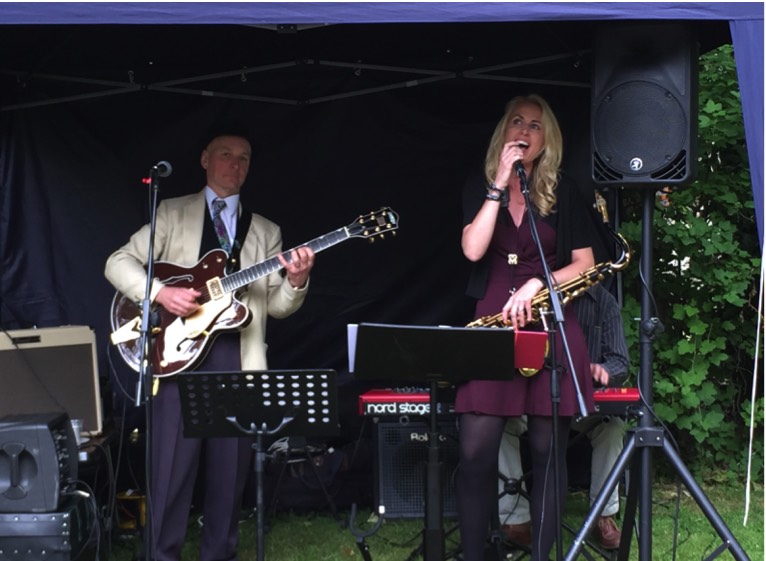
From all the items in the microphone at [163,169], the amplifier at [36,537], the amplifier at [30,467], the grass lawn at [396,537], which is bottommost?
the grass lawn at [396,537]

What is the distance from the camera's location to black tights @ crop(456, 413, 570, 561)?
14.3 feet

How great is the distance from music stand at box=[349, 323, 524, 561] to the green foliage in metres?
2.61

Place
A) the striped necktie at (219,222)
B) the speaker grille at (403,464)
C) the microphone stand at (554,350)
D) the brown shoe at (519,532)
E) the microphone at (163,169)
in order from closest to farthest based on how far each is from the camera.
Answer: the microphone stand at (554,350)
the microphone at (163,169)
the striped necktie at (219,222)
the brown shoe at (519,532)
the speaker grille at (403,464)

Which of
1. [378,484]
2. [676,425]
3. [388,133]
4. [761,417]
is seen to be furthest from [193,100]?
[761,417]

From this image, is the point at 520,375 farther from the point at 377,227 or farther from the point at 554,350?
the point at 377,227

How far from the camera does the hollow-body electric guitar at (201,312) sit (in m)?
4.88

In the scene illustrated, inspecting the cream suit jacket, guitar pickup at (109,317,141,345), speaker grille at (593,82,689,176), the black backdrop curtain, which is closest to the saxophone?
speaker grille at (593,82,689,176)

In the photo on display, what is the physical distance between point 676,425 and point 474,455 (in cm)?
276

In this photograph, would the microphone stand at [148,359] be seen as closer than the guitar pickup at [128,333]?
Yes

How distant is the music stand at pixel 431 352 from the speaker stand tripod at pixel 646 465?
1.66 ft

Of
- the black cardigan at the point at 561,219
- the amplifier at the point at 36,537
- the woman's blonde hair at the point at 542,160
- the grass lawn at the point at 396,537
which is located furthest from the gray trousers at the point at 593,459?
the amplifier at the point at 36,537

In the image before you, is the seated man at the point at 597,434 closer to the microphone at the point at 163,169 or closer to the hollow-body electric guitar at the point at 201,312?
the hollow-body electric guitar at the point at 201,312

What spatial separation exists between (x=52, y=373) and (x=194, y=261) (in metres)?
0.92

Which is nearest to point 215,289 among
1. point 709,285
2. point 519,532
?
point 519,532
